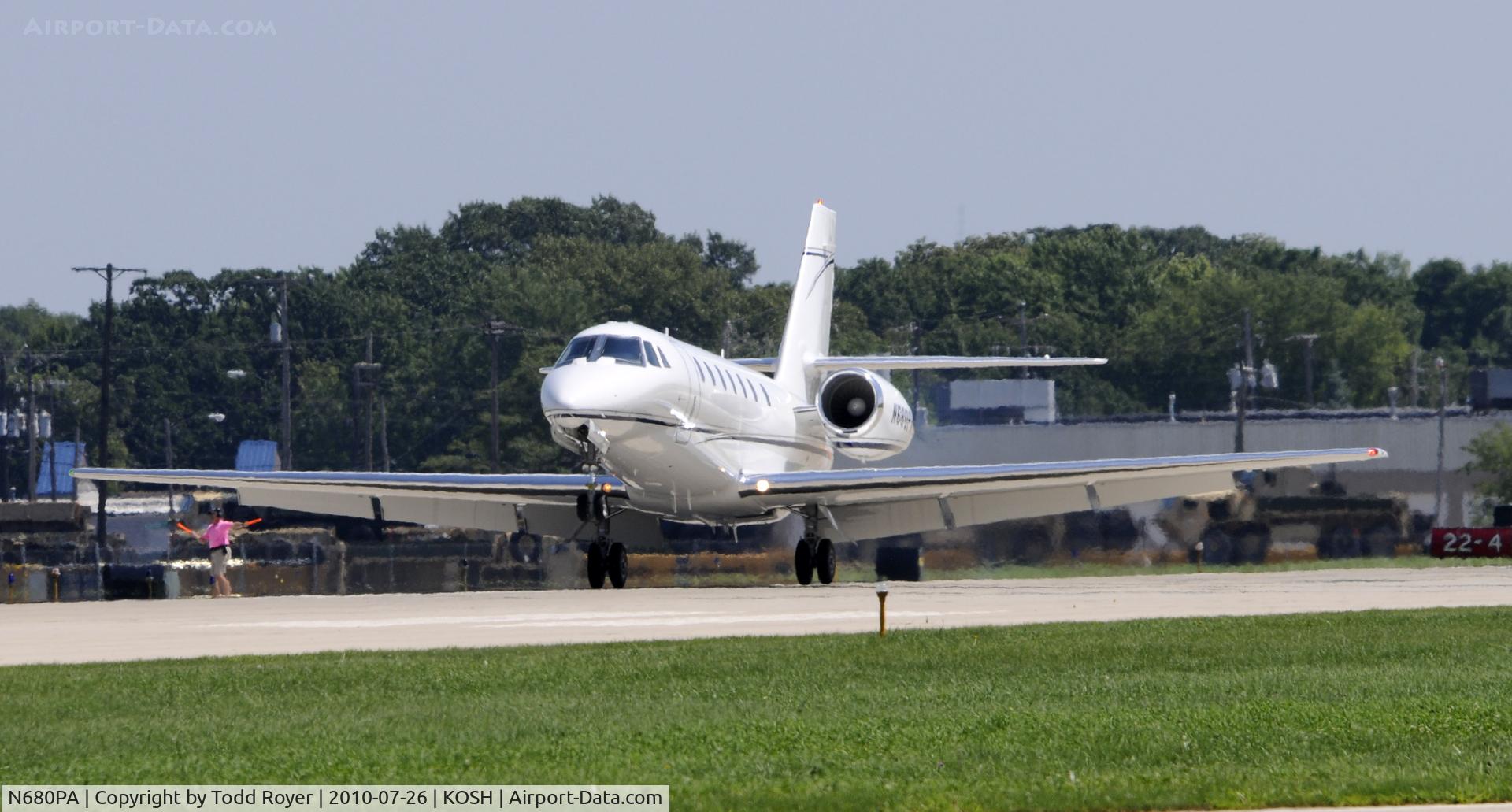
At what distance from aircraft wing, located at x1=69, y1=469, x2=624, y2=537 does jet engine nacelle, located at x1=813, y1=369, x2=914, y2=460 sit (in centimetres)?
507

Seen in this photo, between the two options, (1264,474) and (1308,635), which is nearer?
(1308,635)

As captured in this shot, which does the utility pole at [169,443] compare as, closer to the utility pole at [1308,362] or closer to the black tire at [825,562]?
the utility pole at [1308,362]

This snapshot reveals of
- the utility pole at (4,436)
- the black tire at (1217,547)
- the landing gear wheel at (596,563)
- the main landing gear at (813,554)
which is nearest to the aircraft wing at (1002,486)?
the main landing gear at (813,554)

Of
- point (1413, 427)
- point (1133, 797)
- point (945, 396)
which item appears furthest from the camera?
point (945, 396)

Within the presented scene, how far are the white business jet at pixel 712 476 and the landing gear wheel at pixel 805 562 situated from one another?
1.4 inches

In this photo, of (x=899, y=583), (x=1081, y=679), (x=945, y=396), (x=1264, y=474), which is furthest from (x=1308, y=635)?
(x=945, y=396)

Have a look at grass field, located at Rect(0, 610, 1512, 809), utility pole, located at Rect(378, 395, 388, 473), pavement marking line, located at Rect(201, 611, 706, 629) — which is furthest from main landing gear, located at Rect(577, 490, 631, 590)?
utility pole, located at Rect(378, 395, 388, 473)

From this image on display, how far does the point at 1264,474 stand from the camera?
50594 mm

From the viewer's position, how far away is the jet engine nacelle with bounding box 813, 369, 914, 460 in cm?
3580

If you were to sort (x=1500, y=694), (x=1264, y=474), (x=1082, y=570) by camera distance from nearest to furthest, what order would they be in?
(x=1500, y=694) < (x=1082, y=570) < (x=1264, y=474)

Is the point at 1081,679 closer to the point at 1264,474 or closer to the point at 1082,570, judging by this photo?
the point at 1082,570

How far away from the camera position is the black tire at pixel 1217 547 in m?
42.6

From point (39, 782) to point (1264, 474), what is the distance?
43.7 metres

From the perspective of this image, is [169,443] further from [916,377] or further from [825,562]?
[825,562]
